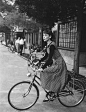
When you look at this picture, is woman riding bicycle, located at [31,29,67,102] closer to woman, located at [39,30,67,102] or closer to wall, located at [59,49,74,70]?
woman, located at [39,30,67,102]

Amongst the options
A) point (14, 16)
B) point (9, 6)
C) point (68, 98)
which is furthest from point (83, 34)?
point (9, 6)

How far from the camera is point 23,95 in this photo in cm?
447

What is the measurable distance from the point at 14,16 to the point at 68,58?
9271 millimetres

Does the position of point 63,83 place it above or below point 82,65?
above

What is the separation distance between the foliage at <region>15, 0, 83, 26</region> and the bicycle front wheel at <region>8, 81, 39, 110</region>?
379cm

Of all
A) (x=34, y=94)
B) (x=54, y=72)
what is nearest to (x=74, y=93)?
(x=54, y=72)

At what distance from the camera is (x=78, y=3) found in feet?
22.9

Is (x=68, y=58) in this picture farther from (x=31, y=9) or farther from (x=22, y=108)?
(x=22, y=108)

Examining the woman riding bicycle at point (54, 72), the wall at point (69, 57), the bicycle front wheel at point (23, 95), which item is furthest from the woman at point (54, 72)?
the wall at point (69, 57)

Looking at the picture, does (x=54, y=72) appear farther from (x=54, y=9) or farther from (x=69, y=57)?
(x=69, y=57)

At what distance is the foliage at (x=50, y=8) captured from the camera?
7.00 metres

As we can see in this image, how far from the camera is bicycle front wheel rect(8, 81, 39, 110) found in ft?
13.9

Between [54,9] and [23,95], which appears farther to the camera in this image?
Answer: [54,9]

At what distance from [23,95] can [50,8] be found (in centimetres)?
427
